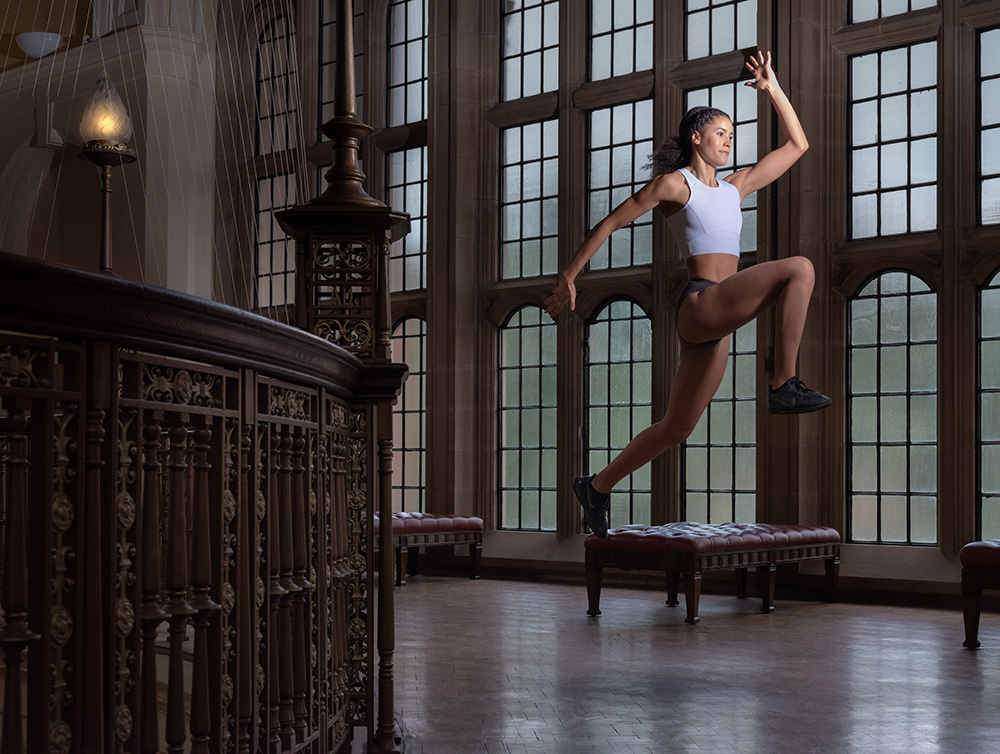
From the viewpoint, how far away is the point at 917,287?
10461 mm

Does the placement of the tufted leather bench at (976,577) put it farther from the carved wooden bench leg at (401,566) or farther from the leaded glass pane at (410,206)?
the leaded glass pane at (410,206)

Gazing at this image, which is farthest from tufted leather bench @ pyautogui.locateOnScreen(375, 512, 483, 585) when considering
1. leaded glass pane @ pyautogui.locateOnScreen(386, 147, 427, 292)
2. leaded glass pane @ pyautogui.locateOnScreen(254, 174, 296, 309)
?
leaded glass pane @ pyautogui.locateOnScreen(254, 174, 296, 309)

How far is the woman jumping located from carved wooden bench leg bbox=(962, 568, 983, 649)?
3.67 metres

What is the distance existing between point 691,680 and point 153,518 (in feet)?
14.4

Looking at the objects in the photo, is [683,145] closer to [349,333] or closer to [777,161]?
[777,161]

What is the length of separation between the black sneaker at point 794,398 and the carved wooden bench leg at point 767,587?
5.24m

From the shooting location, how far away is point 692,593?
8.46 m

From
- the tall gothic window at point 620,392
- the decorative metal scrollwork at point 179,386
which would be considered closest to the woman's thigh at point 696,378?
the decorative metal scrollwork at point 179,386

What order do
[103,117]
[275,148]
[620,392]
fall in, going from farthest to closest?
[275,148]
[620,392]
[103,117]

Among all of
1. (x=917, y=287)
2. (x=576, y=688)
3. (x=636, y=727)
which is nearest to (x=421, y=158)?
(x=917, y=287)

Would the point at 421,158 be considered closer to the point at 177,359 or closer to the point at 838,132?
the point at 838,132

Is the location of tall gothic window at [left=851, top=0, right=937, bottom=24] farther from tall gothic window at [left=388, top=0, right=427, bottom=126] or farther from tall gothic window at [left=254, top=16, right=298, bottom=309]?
tall gothic window at [left=254, top=16, right=298, bottom=309]

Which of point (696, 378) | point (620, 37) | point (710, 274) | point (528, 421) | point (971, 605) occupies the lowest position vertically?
point (971, 605)

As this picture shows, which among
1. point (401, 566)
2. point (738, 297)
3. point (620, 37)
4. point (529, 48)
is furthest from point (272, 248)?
point (738, 297)
